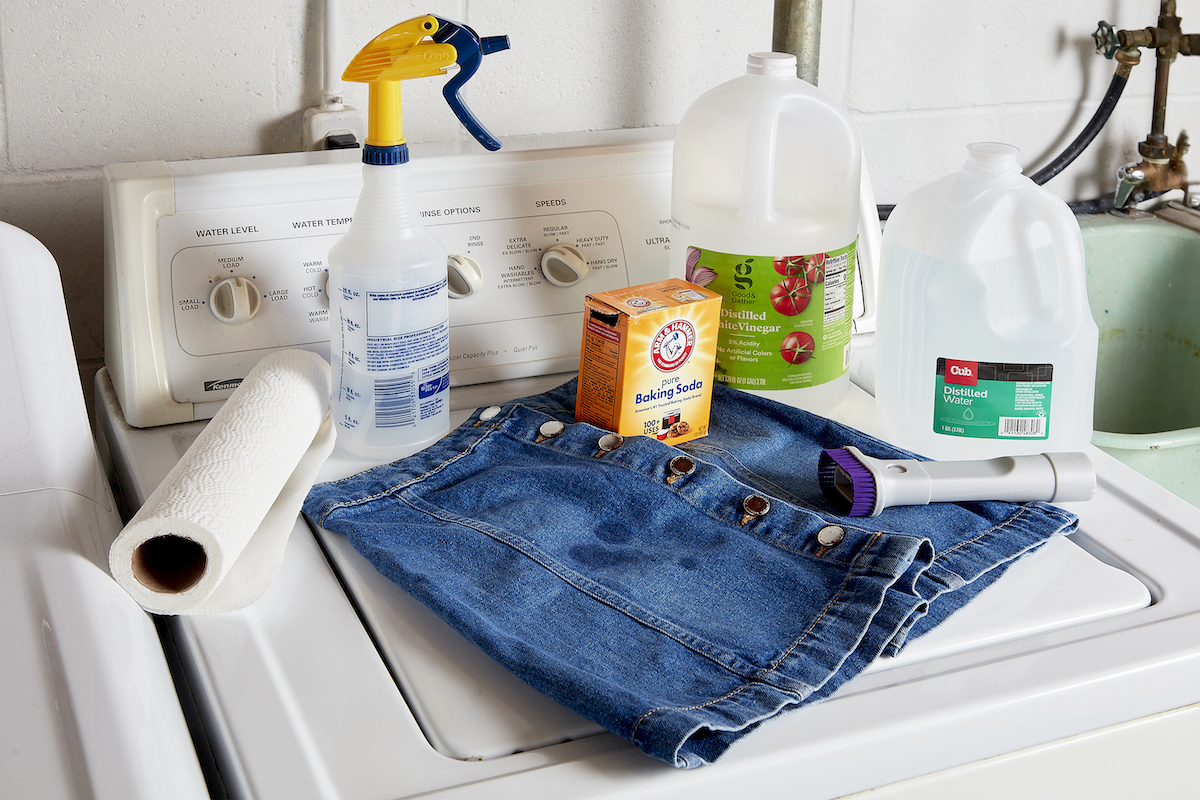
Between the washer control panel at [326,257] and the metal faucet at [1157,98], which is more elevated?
the metal faucet at [1157,98]

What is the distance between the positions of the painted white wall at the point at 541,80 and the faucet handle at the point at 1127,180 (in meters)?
0.03

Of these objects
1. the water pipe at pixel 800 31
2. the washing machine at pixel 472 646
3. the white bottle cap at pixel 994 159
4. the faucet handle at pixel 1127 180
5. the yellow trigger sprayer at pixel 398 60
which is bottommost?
the washing machine at pixel 472 646

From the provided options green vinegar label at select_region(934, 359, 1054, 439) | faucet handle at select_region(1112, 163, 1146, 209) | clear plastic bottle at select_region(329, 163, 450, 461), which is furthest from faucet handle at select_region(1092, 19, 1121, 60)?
clear plastic bottle at select_region(329, 163, 450, 461)

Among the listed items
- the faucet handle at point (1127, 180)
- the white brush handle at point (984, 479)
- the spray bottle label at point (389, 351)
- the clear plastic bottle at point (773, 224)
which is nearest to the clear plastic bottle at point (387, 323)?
the spray bottle label at point (389, 351)

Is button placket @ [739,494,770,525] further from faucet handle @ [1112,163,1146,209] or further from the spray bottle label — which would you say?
faucet handle @ [1112,163,1146,209]

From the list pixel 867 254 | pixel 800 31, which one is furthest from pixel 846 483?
pixel 800 31

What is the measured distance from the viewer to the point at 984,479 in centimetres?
74

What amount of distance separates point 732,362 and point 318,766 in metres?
0.50

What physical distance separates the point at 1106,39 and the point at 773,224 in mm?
774

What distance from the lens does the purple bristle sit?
0.73 m

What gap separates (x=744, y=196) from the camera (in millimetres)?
895

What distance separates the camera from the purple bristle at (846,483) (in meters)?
0.73

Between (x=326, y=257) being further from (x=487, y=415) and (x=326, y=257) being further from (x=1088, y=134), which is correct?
(x=1088, y=134)

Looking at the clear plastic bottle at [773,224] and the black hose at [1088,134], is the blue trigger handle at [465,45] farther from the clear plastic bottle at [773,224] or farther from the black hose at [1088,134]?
the black hose at [1088,134]
